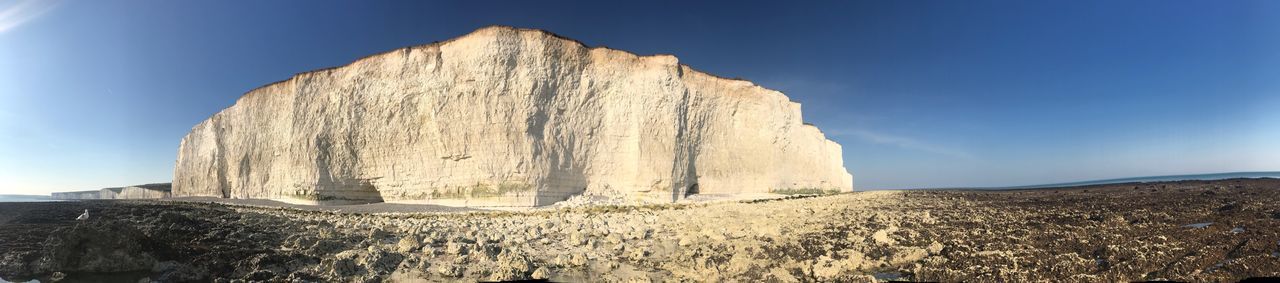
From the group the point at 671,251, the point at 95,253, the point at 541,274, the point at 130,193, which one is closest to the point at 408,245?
the point at 541,274

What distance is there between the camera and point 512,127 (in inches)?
703

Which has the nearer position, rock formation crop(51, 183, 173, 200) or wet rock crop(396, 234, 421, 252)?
wet rock crop(396, 234, 421, 252)

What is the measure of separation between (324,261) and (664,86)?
15.3 meters

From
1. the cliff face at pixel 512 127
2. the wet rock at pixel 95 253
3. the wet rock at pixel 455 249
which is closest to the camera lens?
the wet rock at pixel 95 253

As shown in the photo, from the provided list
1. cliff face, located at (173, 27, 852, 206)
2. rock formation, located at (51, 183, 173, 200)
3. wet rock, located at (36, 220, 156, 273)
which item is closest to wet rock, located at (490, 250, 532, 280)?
wet rock, located at (36, 220, 156, 273)

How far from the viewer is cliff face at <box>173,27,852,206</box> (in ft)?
59.1

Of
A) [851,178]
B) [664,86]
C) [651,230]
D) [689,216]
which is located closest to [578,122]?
[664,86]

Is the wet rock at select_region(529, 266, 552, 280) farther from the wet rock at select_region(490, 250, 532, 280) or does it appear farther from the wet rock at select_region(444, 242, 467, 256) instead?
the wet rock at select_region(444, 242, 467, 256)

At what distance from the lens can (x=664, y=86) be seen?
64.6 feet

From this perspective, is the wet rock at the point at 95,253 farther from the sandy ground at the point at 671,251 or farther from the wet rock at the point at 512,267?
the wet rock at the point at 512,267

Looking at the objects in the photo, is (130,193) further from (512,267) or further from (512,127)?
(512,267)

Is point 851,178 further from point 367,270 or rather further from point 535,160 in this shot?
point 367,270

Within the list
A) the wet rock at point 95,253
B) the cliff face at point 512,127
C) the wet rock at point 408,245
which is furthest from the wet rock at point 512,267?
the cliff face at point 512,127

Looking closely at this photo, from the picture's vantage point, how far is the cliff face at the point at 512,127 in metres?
18.0
